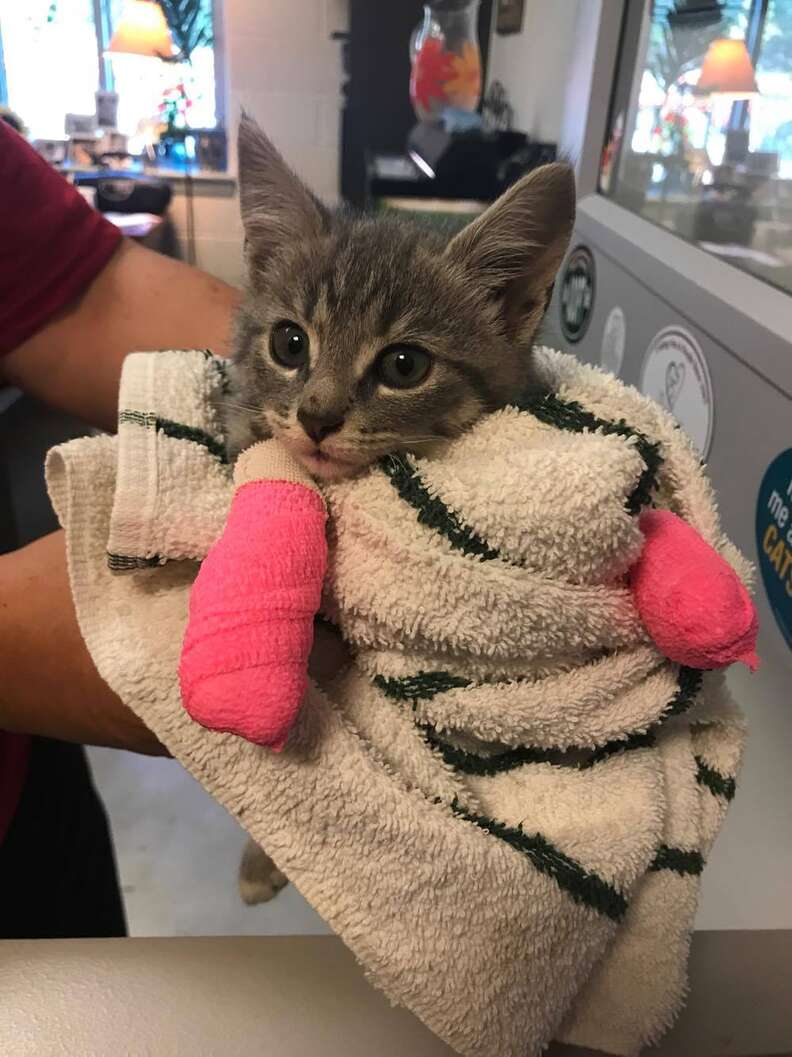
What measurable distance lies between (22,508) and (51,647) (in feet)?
2.74

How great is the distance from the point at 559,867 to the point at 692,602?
0.16m

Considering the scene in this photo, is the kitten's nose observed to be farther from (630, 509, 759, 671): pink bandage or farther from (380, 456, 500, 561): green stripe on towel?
(630, 509, 759, 671): pink bandage

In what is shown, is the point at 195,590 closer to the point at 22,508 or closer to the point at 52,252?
the point at 52,252

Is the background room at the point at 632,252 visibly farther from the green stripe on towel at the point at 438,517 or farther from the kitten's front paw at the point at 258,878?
the green stripe on towel at the point at 438,517

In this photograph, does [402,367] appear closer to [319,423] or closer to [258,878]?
[319,423]

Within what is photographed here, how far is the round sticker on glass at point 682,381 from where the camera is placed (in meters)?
0.76

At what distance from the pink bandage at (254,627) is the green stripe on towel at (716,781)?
27 centimetres

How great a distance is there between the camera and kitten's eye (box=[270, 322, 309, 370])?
22.8 inches

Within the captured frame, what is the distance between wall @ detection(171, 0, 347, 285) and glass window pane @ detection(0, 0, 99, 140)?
33.2 inches

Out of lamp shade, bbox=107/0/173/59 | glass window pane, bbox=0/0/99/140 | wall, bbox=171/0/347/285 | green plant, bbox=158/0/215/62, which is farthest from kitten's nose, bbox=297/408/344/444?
glass window pane, bbox=0/0/99/140

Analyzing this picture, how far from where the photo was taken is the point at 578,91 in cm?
171

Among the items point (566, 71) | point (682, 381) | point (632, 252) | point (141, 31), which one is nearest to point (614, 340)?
point (632, 252)

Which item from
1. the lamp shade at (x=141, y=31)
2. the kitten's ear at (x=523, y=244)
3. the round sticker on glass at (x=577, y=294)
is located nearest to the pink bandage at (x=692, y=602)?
the kitten's ear at (x=523, y=244)

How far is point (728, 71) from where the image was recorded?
3.48 feet
